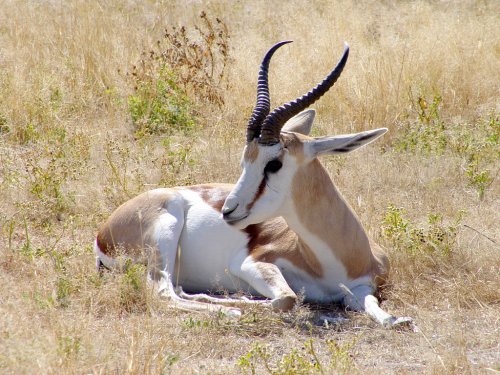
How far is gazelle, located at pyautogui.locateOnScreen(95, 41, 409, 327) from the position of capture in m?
5.37

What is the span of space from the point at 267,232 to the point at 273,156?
83cm

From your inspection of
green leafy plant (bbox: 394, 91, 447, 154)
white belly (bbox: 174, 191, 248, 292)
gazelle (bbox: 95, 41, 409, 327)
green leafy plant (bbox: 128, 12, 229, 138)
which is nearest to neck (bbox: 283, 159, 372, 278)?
gazelle (bbox: 95, 41, 409, 327)

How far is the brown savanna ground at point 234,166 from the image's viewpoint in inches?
183

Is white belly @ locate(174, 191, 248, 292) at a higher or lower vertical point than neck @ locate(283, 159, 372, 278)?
lower

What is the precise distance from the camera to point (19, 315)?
4.63m

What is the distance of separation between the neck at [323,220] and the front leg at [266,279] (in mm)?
294

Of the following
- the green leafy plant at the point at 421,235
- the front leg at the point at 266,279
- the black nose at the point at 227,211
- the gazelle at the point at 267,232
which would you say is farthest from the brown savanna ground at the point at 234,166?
the black nose at the point at 227,211

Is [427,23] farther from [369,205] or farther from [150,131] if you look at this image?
[369,205]

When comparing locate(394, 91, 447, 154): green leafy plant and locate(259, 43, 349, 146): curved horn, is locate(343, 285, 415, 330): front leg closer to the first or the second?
locate(259, 43, 349, 146): curved horn

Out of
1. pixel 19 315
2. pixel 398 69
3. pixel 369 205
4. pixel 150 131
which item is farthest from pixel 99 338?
pixel 398 69

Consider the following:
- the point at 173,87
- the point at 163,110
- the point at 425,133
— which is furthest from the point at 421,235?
the point at 173,87

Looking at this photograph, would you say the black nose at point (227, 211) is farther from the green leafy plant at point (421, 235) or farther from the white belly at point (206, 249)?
the green leafy plant at point (421, 235)

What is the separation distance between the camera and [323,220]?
556cm

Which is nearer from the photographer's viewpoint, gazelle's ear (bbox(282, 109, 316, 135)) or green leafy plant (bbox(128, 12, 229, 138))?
gazelle's ear (bbox(282, 109, 316, 135))
